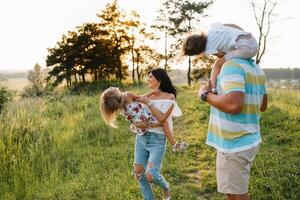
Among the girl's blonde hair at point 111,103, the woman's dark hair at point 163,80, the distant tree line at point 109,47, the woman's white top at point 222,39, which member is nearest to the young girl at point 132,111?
the girl's blonde hair at point 111,103

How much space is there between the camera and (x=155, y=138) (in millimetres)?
4828

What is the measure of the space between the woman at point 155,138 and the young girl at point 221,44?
5.04 feet

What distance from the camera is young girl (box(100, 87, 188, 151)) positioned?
478cm

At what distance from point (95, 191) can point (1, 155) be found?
205 centimetres

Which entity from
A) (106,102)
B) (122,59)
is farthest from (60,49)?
(106,102)

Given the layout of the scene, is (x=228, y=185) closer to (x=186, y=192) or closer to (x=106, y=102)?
(x=106, y=102)

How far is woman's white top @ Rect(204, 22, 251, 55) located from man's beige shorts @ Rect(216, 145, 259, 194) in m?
0.81

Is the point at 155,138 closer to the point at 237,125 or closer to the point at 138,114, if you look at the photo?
the point at 138,114

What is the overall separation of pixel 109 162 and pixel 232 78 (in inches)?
197

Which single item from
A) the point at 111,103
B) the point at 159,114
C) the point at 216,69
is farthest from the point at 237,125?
the point at 111,103

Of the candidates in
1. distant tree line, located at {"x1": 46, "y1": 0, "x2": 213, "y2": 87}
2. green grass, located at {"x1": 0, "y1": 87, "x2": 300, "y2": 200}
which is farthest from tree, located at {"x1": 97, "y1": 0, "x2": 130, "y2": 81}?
green grass, located at {"x1": 0, "y1": 87, "x2": 300, "y2": 200}

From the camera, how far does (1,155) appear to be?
23.9 ft

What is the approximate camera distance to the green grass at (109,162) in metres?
6.13

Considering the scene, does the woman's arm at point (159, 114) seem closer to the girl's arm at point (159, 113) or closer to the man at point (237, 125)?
the girl's arm at point (159, 113)
